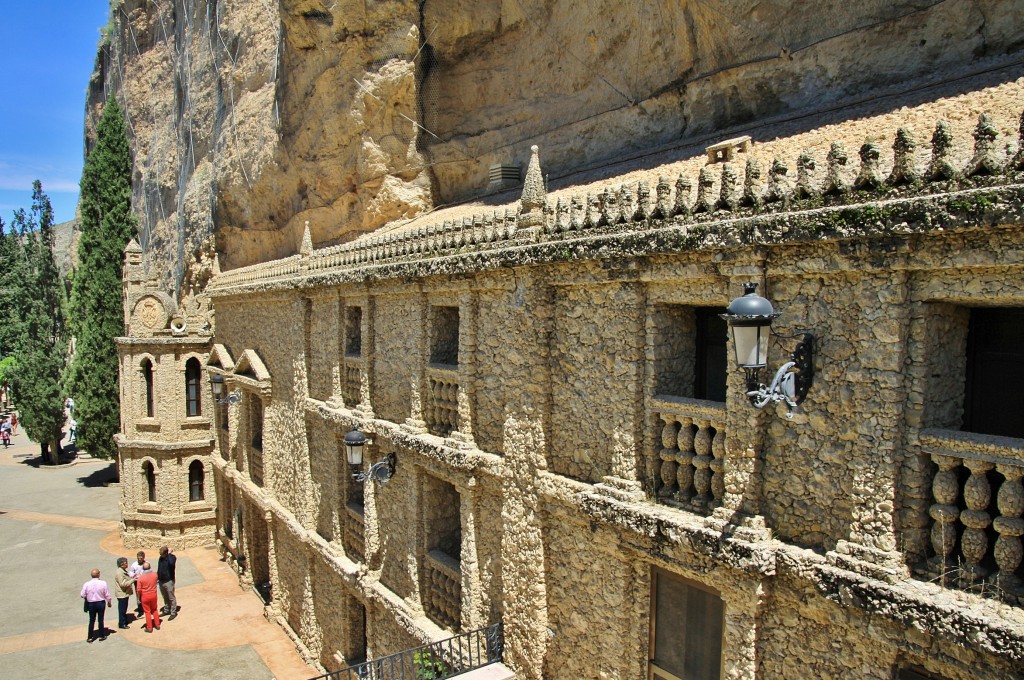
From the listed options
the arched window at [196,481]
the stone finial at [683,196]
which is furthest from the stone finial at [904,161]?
the arched window at [196,481]

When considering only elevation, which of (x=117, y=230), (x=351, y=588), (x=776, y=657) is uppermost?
(x=117, y=230)

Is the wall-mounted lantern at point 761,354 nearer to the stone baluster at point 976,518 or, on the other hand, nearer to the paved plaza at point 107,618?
the stone baluster at point 976,518

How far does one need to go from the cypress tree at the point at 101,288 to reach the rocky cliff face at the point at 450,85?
2.10 metres

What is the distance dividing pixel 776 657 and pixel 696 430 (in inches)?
76.4

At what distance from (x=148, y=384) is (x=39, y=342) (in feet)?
46.5

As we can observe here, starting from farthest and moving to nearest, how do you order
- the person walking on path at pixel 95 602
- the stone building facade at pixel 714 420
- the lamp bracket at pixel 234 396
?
the lamp bracket at pixel 234 396 → the person walking on path at pixel 95 602 → the stone building facade at pixel 714 420

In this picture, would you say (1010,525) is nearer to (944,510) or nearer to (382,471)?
(944,510)

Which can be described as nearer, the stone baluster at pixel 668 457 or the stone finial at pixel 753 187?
the stone finial at pixel 753 187

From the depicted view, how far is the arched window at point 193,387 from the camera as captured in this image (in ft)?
76.0

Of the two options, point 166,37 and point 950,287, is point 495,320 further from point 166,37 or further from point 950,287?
point 166,37

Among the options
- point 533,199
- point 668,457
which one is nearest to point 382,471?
point 533,199

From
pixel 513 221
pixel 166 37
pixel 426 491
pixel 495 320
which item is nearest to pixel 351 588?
pixel 426 491

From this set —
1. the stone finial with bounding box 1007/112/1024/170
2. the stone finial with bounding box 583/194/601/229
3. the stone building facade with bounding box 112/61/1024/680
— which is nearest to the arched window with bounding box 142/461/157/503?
the stone building facade with bounding box 112/61/1024/680

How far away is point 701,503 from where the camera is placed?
6164 millimetres
